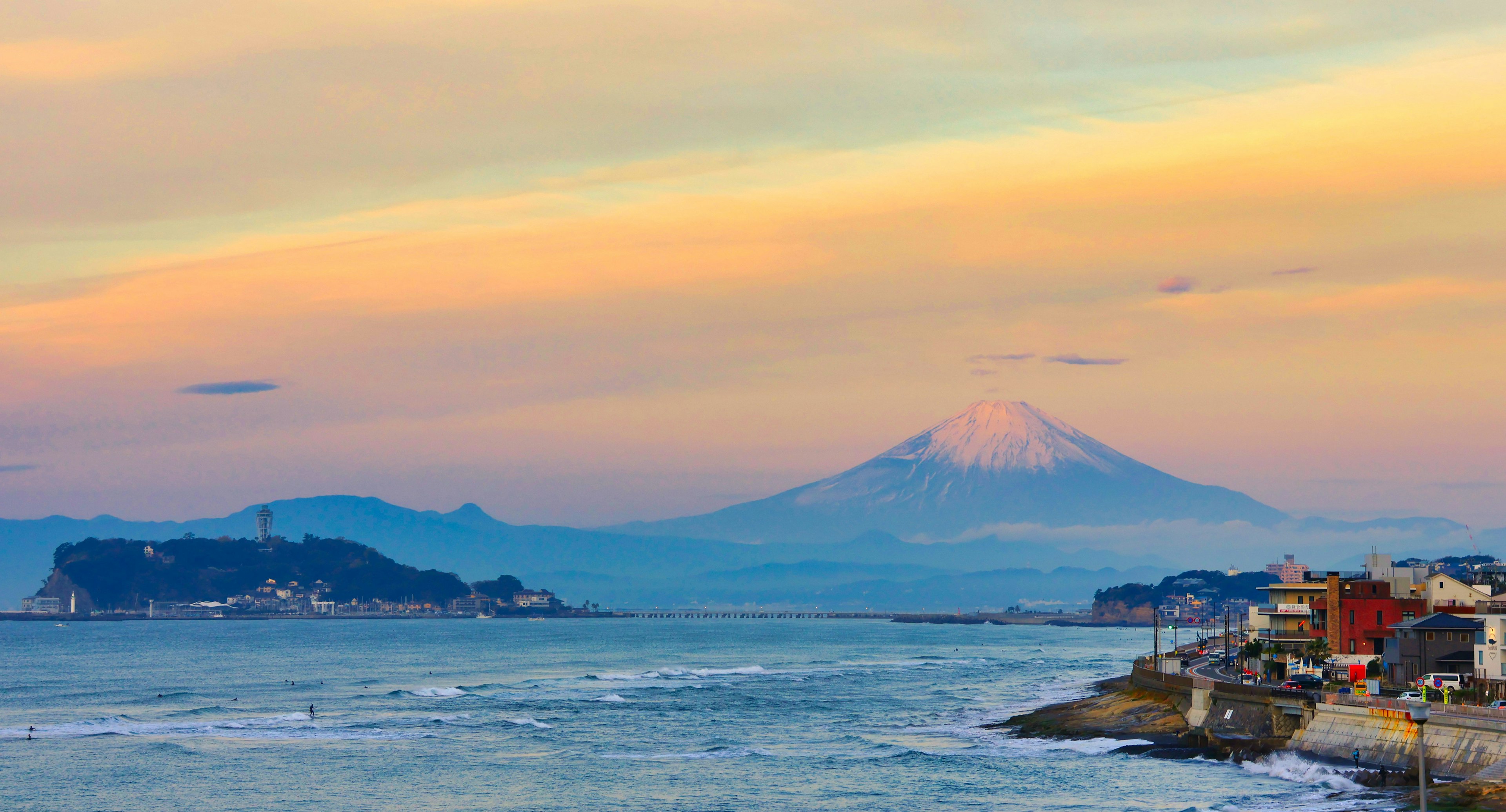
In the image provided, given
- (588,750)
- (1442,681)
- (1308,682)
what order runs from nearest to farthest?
(1442,681) < (1308,682) < (588,750)

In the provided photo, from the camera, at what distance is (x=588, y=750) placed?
82750 mm

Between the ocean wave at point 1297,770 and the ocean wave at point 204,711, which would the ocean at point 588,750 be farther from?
the ocean wave at point 204,711

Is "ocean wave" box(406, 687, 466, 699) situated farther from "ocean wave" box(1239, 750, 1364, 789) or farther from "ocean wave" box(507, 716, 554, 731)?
"ocean wave" box(1239, 750, 1364, 789)

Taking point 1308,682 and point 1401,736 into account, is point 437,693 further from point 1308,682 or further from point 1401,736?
point 1401,736

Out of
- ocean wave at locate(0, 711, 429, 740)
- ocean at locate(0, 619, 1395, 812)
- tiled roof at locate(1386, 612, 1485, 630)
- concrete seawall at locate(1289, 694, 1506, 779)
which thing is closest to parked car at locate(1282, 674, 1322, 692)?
tiled roof at locate(1386, 612, 1485, 630)

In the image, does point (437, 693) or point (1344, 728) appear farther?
point (437, 693)

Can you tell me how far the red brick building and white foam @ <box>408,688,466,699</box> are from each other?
71.3 m

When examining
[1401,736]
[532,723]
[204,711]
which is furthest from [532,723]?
[1401,736]

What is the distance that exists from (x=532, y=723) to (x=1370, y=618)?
56.4 metres

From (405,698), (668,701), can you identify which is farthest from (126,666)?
(668,701)

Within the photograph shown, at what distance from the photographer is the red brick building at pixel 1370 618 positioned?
8956 cm

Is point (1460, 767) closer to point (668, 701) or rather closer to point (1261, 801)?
point (1261, 801)

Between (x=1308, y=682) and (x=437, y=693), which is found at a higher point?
(x=1308, y=682)

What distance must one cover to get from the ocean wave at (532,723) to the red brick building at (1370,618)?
5282 cm
